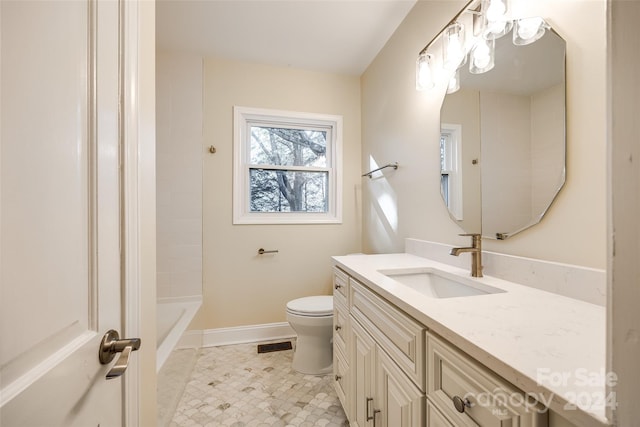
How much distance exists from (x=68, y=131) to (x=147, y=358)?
2.48ft

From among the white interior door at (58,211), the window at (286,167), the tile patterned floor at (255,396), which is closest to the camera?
the white interior door at (58,211)

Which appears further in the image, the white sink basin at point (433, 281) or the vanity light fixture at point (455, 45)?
the vanity light fixture at point (455, 45)

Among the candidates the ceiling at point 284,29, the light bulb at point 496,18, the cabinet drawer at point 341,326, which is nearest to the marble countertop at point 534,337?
the cabinet drawer at point 341,326

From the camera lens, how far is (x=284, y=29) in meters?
1.90

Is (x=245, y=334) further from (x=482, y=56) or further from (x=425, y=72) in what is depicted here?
(x=482, y=56)

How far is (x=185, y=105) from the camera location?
2.20m

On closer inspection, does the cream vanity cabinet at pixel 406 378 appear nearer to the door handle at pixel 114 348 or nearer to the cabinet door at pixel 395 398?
the cabinet door at pixel 395 398

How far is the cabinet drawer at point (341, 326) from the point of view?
1.31 meters

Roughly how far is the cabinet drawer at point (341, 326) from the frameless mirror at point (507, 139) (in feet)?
2.44

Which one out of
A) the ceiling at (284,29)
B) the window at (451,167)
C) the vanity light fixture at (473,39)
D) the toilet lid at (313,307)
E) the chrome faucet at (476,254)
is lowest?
the toilet lid at (313,307)

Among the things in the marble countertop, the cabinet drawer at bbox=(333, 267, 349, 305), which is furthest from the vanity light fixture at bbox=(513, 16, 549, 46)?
the cabinet drawer at bbox=(333, 267, 349, 305)

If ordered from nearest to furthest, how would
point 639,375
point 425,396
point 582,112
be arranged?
point 639,375 < point 425,396 < point 582,112

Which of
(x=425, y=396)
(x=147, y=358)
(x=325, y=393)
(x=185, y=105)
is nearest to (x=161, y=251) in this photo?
(x=185, y=105)

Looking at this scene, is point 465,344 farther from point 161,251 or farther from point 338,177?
point 161,251
